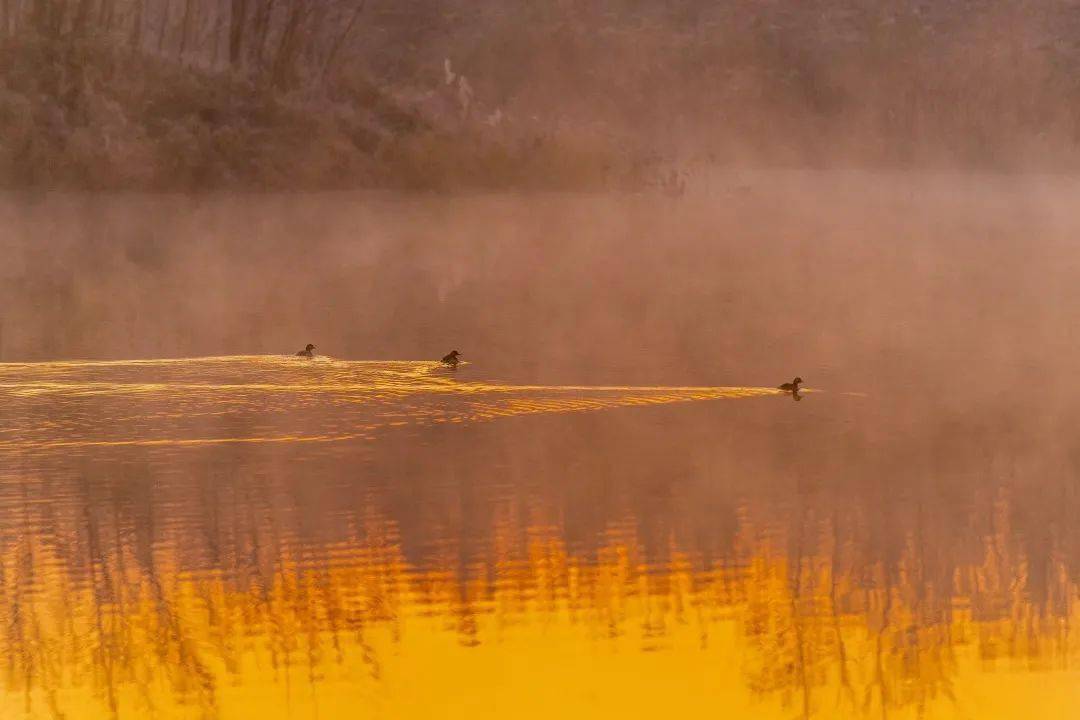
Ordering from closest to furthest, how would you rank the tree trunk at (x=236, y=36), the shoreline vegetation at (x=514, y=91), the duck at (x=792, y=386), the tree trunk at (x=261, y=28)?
the duck at (x=792, y=386)
the shoreline vegetation at (x=514, y=91)
the tree trunk at (x=236, y=36)
the tree trunk at (x=261, y=28)

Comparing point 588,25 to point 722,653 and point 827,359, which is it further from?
point 722,653

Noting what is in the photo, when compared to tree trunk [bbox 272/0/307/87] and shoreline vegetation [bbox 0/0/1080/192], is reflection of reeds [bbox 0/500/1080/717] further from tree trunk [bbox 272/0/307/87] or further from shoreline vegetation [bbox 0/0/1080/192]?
tree trunk [bbox 272/0/307/87]

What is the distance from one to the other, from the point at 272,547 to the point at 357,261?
13.6m

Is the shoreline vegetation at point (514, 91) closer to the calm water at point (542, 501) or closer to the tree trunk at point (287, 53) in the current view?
the tree trunk at point (287, 53)

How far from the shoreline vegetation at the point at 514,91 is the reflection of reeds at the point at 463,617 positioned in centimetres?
2613

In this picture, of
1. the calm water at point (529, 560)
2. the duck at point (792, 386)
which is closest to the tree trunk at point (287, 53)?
the duck at point (792, 386)

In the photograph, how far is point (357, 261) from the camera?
2097 cm

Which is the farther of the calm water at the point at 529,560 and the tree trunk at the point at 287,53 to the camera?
the tree trunk at the point at 287,53

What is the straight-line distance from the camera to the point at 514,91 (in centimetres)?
6103

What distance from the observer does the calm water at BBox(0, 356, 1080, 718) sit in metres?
5.93

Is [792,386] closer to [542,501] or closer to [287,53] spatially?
[542,501]

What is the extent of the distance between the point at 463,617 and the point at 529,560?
756mm

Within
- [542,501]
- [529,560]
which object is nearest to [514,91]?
[542,501]

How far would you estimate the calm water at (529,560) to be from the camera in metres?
5.93
